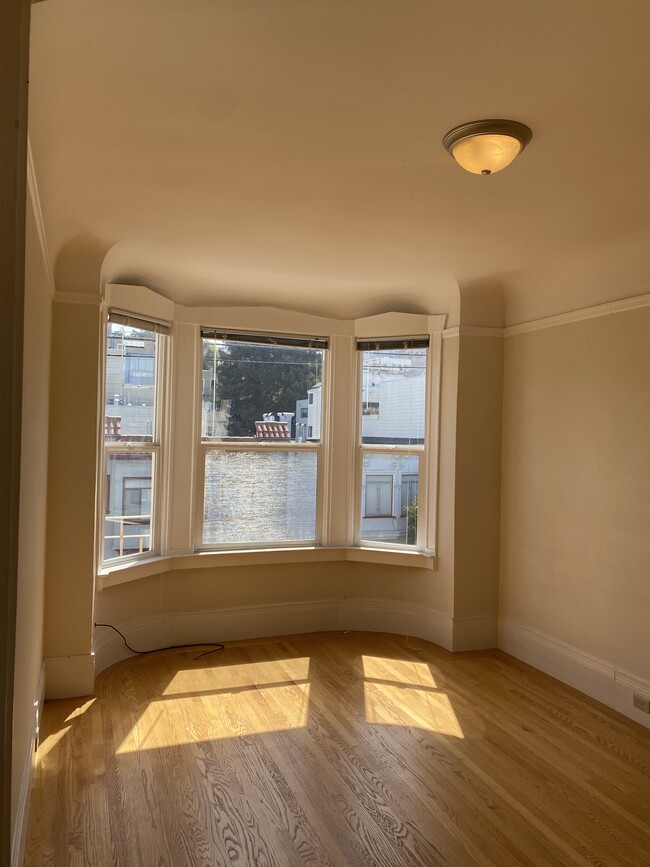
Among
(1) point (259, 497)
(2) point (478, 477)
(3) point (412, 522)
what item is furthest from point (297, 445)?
(2) point (478, 477)

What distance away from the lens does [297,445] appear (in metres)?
4.87

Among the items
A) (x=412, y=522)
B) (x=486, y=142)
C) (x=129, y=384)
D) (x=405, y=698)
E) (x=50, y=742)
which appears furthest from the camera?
(x=412, y=522)

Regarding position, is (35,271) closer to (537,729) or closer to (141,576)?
(141,576)

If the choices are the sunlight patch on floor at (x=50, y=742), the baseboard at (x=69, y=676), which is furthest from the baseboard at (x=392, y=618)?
the sunlight patch on floor at (x=50, y=742)

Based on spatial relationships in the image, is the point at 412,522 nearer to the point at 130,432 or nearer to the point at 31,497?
the point at 130,432

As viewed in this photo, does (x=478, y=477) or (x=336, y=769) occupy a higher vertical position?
(x=478, y=477)

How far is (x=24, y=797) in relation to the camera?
7.84 ft

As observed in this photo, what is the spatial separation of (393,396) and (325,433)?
0.60 metres

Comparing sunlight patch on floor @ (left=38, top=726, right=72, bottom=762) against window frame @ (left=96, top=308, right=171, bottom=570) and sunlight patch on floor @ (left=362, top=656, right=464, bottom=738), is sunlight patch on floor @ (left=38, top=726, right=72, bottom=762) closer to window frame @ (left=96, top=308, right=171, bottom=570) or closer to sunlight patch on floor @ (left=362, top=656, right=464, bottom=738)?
window frame @ (left=96, top=308, right=171, bottom=570)

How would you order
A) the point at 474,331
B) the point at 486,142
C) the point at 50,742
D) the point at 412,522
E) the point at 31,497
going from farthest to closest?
the point at 412,522
the point at 474,331
the point at 50,742
the point at 31,497
the point at 486,142

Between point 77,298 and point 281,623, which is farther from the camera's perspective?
point 281,623

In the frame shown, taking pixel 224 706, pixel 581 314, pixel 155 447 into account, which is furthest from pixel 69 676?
pixel 581 314

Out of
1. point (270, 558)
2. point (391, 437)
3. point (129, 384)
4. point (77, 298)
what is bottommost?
point (270, 558)

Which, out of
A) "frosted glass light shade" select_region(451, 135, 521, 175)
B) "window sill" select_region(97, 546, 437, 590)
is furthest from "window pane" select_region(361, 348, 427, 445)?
"frosted glass light shade" select_region(451, 135, 521, 175)
